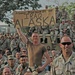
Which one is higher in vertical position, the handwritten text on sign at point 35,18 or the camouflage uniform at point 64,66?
the handwritten text on sign at point 35,18

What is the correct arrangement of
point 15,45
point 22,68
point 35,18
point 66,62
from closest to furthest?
point 66,62
point 22,68
point 35,18
point 15,45

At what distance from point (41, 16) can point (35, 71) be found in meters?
3.26

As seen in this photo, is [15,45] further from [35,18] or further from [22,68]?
[22,68]

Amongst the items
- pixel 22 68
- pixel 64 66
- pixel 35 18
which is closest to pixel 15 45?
pixel 35 18

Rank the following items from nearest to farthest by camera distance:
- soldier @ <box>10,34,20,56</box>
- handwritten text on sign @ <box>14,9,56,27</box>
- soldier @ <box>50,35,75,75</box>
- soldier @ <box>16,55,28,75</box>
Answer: soldier @ <box>50,35,75,75</box>, soldier @ <box>16,55,28,75</box>, handwritten text on sign @ <box>14,9,56,27</box>, soldier @ <box>10,34,20,56</box>

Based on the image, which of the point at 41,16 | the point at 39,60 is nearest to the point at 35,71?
the point at 39,60

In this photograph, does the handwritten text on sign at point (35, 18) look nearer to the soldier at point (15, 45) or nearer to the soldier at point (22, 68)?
A: the soldier at point (22, 68)

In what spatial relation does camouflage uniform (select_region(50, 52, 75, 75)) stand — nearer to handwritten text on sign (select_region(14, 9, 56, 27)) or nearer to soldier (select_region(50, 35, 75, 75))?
soldier (select_region(50, 35, 75, 75))

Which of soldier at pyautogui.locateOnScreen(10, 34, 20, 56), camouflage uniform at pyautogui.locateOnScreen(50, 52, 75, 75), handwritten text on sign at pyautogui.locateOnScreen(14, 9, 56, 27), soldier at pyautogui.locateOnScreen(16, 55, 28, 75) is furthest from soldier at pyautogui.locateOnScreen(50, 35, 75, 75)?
soldier at pyautogui.locateOnScreen(10, 34, 20, 56)

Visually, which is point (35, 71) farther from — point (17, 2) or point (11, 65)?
point (17, 2)

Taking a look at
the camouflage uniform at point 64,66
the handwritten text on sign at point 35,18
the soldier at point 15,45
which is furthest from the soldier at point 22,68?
the soldier at point 15,45

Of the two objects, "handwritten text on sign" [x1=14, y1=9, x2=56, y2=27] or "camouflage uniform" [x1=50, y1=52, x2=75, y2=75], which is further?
"handwritten text on sign" [x1=14, y1=9, x2=56, y2=27]

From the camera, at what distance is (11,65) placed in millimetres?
11133

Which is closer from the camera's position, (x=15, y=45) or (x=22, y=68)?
(x=22, y=68)
